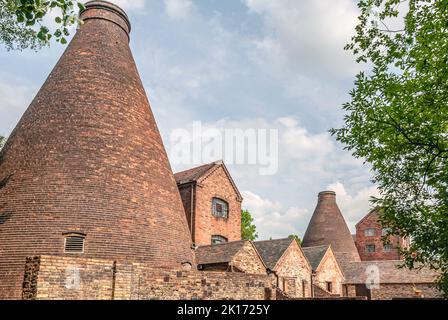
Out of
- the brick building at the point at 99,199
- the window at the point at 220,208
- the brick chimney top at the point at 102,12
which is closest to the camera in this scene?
the brick building at the point at 99,199

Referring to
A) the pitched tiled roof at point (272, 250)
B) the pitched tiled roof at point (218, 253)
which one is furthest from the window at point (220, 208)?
the pitched tiled roof at point (218, 253)

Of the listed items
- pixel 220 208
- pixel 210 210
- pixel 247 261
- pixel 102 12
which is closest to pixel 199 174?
pixel 210 210

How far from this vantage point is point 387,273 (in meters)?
32.6

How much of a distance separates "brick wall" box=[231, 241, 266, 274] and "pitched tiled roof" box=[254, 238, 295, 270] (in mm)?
4143

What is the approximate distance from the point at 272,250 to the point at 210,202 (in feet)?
17.2

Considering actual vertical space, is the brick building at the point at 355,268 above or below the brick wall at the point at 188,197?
below

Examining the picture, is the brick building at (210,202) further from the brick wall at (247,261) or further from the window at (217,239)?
the brick wall at (247,261)

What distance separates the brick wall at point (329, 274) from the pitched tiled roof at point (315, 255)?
303mm

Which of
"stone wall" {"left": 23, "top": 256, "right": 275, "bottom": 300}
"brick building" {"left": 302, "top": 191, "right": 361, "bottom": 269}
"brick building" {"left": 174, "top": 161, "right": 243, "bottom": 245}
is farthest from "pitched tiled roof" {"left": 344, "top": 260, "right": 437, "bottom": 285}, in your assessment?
"stone wall" {"left": 23, "top": 256, "right": 275, "bottom": 300}

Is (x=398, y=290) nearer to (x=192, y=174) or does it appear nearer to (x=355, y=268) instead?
(x=355, y=268)

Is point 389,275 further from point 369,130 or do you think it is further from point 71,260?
point 71,260

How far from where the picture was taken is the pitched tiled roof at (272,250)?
2426 cm


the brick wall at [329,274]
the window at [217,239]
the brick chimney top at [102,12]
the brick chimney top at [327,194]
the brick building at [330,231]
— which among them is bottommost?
the brick wall at [329,274]

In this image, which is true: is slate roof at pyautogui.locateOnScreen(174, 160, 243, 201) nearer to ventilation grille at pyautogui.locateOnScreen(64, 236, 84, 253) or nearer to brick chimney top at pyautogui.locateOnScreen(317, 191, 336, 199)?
ventilation grille at pyautogui.locateOnScreen(64, 236, 84, 253)
